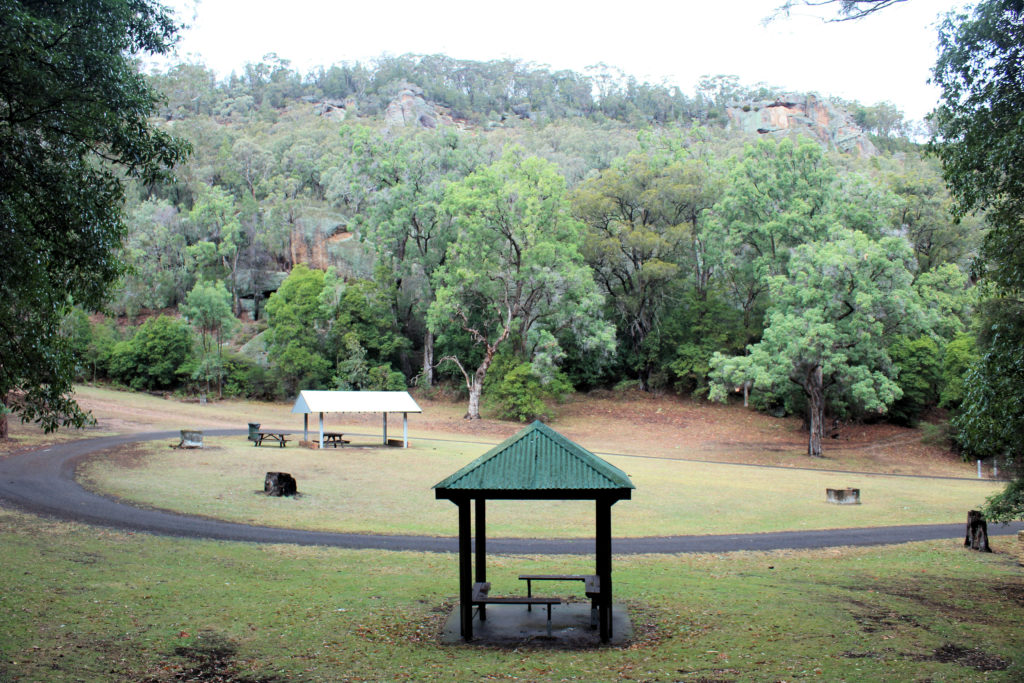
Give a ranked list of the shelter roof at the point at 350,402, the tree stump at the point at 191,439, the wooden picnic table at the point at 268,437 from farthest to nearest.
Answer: the shelter roof at the point at 350,402, the wooden picnic table at the point at 268,437, the tree stump at the point at 191,439

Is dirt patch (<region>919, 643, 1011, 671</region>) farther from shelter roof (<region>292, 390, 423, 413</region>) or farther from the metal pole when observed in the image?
shelter roof (<region>292, 390, 423, 413</region>)

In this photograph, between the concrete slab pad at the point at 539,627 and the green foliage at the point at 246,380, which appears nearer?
the concrete slab pad at the point at 539,627

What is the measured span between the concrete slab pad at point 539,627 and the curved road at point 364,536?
15.6 ft

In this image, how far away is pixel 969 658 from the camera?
29.3 feet

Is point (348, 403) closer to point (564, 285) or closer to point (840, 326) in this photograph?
point (564, 285)

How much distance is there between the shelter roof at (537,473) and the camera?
9.91 meters

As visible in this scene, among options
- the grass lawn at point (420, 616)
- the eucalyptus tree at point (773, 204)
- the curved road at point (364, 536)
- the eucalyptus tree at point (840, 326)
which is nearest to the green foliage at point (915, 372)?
the eucalyptus tree at point (840, 326)

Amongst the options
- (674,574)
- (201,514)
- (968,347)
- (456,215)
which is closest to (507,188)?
(456,215)

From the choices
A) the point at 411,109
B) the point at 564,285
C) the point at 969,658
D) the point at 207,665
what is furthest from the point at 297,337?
the point at 411,109

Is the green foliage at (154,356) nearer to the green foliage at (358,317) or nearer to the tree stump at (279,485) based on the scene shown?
the green foliage at (358,317)

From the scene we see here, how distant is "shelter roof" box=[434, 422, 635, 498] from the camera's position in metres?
9.91

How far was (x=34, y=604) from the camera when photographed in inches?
395

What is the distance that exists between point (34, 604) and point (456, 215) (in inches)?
1648

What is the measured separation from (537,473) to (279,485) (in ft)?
44.4
